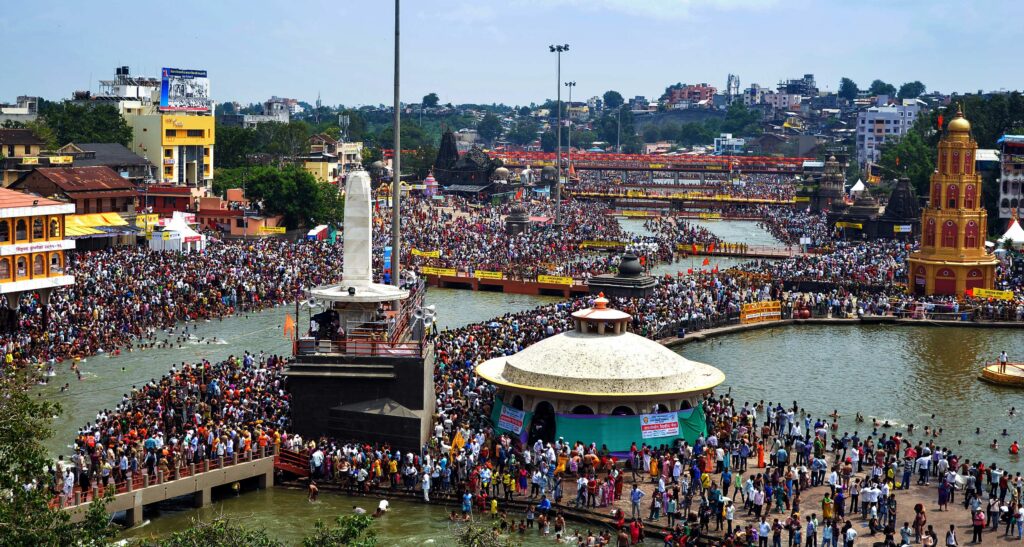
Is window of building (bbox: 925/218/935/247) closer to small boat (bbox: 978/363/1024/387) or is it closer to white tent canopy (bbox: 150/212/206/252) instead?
small boat (bbox: 978/363/1024/387)

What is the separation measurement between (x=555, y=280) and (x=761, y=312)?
13.2 metres

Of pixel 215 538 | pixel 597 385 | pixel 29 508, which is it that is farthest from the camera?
pixel 597 385

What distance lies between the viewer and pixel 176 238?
223 ft

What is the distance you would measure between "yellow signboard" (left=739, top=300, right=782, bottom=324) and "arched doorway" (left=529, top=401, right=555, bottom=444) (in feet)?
85.7

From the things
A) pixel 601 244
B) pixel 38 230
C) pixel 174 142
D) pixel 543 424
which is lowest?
pixel 543 424

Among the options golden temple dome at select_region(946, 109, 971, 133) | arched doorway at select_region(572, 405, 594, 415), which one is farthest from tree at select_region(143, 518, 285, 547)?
golden temple dome at select_region(946, 109, 971, 133)

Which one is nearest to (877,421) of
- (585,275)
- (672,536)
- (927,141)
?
(672,536)

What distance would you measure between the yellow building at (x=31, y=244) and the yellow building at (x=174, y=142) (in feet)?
167

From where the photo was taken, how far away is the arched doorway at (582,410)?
3241 centimetres

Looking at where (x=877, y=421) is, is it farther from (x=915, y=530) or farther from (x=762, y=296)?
(x=762, y=296)

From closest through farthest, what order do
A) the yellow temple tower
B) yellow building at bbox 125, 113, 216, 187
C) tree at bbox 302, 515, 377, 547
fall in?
tree at bbox 302, 515, 377, 547
the yellow temple tower
yellow building at bbox 125, 113, 216, 187

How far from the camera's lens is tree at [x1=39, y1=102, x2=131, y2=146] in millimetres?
101188

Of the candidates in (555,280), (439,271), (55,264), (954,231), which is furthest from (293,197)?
(954,231)

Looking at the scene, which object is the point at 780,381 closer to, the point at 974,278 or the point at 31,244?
the point at 974,278
